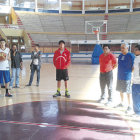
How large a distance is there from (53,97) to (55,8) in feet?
78.2

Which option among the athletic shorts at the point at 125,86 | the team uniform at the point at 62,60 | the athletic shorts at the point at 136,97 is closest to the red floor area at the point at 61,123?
the athletic shorts at the point at 136,97

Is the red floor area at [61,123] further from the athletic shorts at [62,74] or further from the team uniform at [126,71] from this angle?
the athletic shorts at [62,74]

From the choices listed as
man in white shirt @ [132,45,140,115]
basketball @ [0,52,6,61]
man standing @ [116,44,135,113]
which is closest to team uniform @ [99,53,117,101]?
man standing @ [116,44,135,113]

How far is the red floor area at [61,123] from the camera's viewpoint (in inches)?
117

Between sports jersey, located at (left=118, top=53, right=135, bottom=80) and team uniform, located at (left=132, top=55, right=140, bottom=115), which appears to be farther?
sports jersey, located at (left=118, top=53, right=135, bottom=80)

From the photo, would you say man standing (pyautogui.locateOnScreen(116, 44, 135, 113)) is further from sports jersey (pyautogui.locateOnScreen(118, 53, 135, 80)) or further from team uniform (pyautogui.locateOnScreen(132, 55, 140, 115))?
team uniform (pyautogui.locateOnScreen(132, 55, 140, 115))

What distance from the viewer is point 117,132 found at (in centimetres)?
309

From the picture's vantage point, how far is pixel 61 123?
3.47m

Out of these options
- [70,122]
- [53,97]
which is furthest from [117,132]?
[53,97]

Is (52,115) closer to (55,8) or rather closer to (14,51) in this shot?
(14,51)

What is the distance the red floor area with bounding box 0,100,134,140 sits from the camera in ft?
9.74

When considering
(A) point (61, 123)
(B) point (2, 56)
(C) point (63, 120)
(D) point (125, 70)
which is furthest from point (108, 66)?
(B) point (2, 56)

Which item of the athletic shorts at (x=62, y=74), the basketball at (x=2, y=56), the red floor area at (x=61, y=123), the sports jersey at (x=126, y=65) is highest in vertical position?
the basketball at (x=2, y=56)

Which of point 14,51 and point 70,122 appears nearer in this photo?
point 70,122
